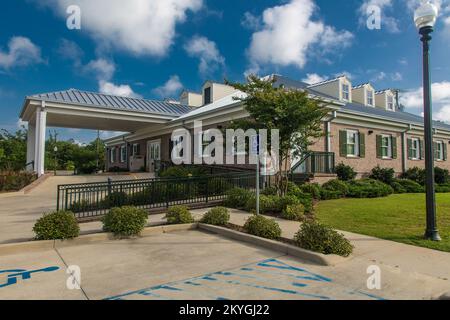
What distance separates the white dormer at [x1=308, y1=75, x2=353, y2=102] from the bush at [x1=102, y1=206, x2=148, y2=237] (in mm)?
17344

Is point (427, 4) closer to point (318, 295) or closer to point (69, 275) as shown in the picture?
point (318, 295)

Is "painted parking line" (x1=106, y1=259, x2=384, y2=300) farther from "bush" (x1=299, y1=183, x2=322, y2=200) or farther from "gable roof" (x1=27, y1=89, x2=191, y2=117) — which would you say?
"gable roof" (x1=27, y1=89, x2=191, y2=117)

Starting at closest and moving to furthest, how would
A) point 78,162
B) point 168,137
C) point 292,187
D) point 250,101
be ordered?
point 250,101
point 292,187
point 168,137
point 78,162

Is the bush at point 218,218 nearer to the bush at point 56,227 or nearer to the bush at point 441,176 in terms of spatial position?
the bush at point 56,227

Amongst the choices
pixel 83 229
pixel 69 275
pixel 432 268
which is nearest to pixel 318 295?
pixel 432 268

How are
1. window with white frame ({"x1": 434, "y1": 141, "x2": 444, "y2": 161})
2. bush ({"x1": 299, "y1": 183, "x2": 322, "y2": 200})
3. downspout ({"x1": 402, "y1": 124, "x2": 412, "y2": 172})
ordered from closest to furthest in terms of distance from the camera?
1. bush ({"x1": 299, "y1": 183, "x2": 322, "y2": 200})
2. downspout ({"x1": 402, "y1": 124, "x2": 412, "y2": 172})
3. window with white frame ({"x1": 434, "y1": 141, "x2": 444, "y2": 161})

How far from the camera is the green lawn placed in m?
6.22

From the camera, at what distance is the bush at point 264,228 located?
6.18 metres

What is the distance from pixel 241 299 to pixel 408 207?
8522 millimetres

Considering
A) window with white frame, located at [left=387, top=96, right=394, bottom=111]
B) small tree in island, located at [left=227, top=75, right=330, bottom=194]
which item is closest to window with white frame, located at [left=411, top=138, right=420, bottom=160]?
window with white frame, located at [left=387, top=96, right=394, bottom=111]

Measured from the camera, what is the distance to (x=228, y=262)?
492 centimetres

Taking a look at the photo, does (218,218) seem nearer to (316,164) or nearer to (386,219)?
(386,219)

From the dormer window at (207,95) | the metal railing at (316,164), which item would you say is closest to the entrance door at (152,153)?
the dormer window at (207,95)

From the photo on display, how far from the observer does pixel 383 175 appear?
17.0 m
